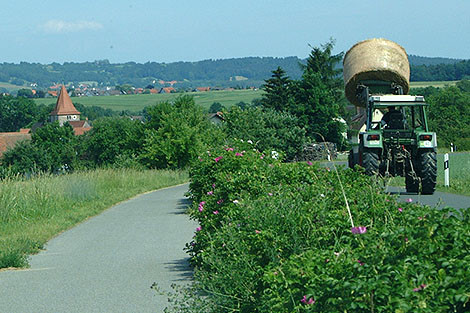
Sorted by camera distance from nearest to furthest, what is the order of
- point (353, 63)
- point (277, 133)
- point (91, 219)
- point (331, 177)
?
point (331, 177) → point (91, 219) → point (353, 63) → point (277, 133)

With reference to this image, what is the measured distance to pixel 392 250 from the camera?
162 inches

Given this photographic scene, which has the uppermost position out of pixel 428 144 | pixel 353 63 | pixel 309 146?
pixel 353 63

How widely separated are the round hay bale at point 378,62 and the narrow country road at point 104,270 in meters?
8.12

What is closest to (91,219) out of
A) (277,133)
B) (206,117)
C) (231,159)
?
(231,159)

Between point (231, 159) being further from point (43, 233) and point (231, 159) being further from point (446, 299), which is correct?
point (446, 299)

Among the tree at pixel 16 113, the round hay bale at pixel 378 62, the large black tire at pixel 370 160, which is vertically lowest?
the tree at pixel 16 113

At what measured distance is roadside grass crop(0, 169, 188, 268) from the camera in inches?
521

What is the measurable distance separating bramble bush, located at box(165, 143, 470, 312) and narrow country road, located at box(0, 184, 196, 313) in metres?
0.78

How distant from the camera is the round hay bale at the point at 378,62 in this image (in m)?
22.6

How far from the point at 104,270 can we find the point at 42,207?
343 inches

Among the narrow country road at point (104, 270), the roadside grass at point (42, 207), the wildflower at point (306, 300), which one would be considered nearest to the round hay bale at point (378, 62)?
the narrow country road at point (104, 270)

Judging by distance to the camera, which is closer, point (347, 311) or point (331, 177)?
point (347, 311)

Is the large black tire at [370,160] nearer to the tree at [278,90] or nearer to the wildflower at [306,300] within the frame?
the wildflower at [306,300]

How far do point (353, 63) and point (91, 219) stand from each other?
9568 mm
